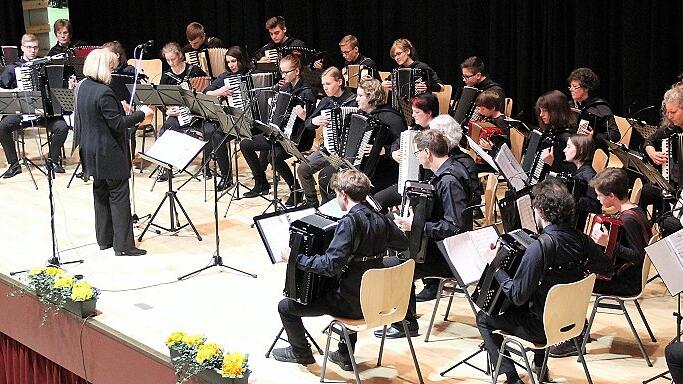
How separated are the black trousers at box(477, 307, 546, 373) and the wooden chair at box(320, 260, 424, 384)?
51 centimetres

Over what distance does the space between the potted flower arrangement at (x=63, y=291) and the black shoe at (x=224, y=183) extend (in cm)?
365

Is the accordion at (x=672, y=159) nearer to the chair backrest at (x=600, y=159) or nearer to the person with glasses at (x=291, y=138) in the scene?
the chair backrest at (x=600, y=159)

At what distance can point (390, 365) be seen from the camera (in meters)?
6.97

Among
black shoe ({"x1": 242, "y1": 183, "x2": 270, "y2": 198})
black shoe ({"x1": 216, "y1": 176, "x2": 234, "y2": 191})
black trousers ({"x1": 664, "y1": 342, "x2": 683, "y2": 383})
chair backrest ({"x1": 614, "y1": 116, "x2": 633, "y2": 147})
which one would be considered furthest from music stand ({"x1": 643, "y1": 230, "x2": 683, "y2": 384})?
black shoe ({"x1": 216, "y1": 176, "x2": 234, "y2": 191})

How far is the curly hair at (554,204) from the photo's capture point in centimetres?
Result: 616

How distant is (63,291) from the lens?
7.56 m

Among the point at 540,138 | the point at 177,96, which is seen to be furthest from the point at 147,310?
the point at 540,138

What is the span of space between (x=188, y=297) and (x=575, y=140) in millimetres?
3348

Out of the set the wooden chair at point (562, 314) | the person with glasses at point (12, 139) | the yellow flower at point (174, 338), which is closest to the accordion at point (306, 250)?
the yellow flower at point (174, 338)

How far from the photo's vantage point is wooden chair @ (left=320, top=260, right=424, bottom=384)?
6.24 meters

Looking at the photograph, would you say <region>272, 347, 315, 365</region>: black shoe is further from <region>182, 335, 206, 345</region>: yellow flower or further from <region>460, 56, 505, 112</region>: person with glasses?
<region>460, 56, 505, 112</region>: person with glasses

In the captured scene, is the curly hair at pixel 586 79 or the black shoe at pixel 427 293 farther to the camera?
the curly hair at pixel 586 79

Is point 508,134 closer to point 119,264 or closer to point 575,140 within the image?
point 575,140

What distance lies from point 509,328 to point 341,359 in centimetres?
129
